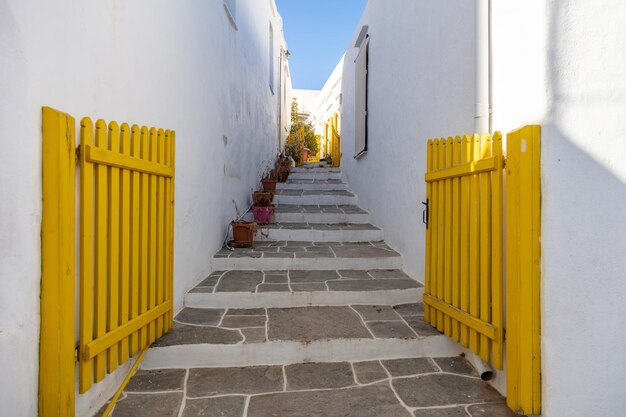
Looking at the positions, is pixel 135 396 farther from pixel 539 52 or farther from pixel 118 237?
pixel 539 52

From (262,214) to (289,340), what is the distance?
271 cm

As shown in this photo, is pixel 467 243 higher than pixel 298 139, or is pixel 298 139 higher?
pixel 298 139

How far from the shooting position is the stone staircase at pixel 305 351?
174 cm

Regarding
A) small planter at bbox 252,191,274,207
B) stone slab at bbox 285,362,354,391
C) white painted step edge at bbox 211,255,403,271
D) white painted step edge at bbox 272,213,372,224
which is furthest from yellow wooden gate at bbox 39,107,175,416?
white painted step edge at bbox 272,213,372,224

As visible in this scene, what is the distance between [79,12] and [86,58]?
193 mm

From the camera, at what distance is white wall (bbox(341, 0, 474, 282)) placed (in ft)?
8.06

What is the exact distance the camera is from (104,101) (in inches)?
67.1

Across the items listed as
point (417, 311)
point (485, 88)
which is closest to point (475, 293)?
point (417, 311)

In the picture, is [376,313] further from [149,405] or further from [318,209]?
[318,209]

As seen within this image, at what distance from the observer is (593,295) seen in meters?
1.53

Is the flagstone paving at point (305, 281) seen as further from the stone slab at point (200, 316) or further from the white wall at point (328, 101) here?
the white wall at point (328, 101)

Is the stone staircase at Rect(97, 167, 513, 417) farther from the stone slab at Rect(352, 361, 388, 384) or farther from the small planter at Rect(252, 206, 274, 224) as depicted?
the small planter at Rect(252, 206, 274, 224)

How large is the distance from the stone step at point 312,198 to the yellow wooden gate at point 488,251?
3.53m

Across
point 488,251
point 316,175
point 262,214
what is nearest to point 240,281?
point 262,214
